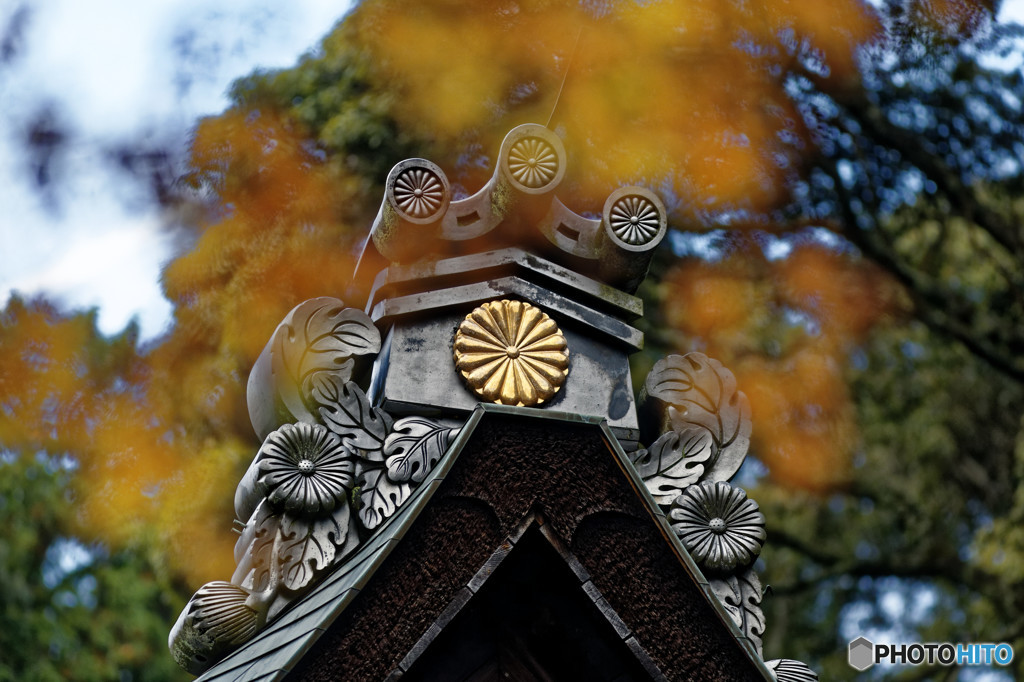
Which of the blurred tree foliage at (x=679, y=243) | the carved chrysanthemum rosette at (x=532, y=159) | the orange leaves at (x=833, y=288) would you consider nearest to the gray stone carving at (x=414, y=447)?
the carved chrysanthemum rosette at (x=532, y=159)

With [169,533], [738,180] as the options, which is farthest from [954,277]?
[169,533]

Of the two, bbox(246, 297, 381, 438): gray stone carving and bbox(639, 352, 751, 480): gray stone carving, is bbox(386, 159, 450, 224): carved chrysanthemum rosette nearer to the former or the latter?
bbox(246, 297, 381, 438): gray stone carving

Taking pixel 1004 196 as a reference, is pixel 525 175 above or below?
below

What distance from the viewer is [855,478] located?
11312 millimetres

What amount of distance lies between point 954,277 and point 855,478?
2169mm

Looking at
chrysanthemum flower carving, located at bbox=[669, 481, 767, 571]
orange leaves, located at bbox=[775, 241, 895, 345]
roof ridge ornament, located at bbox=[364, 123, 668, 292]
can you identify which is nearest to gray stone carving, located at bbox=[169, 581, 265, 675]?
roof ridge ornament, located at bbox=[364, 123, 668, 292]

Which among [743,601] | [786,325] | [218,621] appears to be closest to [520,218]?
[743,601]

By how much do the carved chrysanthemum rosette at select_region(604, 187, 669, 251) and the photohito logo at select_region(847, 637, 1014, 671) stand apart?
7774 mm

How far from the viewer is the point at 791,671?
349cm

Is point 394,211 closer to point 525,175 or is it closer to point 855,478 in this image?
point 525,175

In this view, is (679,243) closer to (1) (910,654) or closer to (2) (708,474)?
(1) (910,654)

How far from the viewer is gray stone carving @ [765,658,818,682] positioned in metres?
3.45

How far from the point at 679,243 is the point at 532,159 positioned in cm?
535

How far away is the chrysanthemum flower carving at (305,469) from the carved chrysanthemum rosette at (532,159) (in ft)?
3.37
